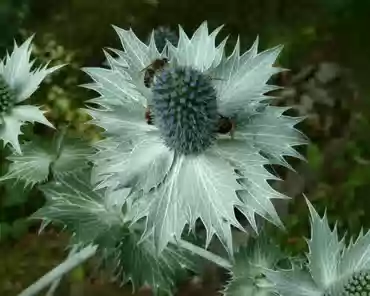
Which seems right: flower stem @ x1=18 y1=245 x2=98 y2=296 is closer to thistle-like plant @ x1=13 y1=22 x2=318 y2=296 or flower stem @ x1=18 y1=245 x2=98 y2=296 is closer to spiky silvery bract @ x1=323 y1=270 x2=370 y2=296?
thistle-like plant @ x1=13 y1=22 x2=318 y2=296

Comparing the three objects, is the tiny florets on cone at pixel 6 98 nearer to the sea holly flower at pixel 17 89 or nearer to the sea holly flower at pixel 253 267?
the sea holly flower at pixel 17 89

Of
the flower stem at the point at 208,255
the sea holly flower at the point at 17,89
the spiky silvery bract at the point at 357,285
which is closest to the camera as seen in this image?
the spiky silvery bract at the point at 357,285

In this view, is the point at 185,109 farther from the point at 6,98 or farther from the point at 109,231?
the point at 6,98

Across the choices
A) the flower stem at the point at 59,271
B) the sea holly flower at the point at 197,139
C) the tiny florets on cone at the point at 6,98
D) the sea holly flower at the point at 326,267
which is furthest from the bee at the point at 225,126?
the tiny florets on cone at the point at 6,98

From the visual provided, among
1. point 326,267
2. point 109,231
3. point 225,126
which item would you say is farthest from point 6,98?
point 326,267

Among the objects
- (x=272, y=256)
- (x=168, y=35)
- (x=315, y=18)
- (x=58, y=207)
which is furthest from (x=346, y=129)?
(x=58, y=207)

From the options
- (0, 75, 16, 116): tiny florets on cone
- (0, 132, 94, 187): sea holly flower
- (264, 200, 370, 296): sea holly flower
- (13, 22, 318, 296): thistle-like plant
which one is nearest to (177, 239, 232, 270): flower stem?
(13, 22, 318, 296): thistle-like plant

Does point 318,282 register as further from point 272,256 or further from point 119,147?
point 119,147
